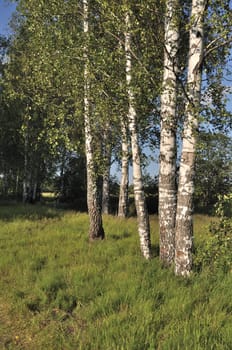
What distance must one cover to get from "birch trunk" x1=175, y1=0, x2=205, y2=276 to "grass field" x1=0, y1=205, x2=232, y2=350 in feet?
1.08

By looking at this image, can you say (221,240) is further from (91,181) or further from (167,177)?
(91,181)

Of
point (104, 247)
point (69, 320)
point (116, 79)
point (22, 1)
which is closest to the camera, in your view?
point (69, 320)

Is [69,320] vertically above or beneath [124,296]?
beneath

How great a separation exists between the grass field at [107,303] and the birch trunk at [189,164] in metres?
0.33

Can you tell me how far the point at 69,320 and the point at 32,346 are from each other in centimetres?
75

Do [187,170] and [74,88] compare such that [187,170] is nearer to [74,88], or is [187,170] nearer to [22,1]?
[74,88]

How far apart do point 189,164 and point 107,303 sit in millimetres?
2978

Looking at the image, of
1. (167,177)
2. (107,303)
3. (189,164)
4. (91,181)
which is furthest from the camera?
(91,181)

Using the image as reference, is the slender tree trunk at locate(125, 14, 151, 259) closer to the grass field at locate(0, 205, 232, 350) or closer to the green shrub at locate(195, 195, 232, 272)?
the grass field at locate(0, 205, 232, 350)

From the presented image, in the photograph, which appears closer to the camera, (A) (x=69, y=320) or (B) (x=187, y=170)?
(A) (x=69, y=320)

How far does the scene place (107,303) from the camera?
462 centimetres

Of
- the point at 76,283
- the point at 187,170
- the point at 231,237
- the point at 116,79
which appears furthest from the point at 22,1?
the point at 231,237

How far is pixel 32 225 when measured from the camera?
37.7ft

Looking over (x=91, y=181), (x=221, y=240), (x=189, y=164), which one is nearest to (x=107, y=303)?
(x=221, y=240)
